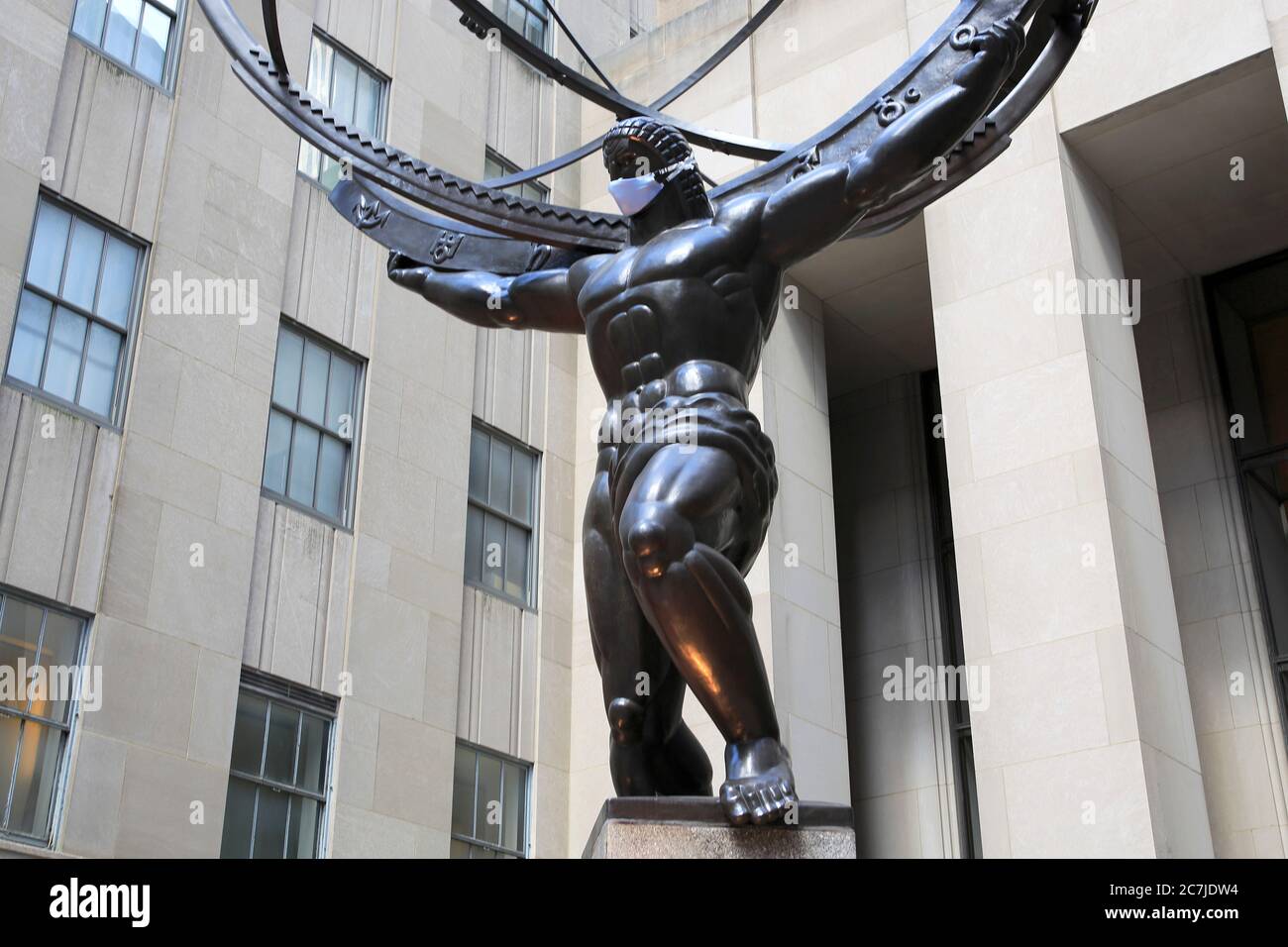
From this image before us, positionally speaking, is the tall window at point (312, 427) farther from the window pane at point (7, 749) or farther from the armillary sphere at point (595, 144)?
the armillary sphere at point (595, 144)

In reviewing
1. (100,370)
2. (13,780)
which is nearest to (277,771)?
(13,780)

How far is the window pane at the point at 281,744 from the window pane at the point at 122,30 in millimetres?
6940

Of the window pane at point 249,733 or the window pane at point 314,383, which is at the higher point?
the window pane at point 314,383

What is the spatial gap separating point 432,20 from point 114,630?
32.8ft

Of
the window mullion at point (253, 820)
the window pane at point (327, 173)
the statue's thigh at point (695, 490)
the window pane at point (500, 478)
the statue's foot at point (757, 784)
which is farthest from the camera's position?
the window pane at point (500, 478)

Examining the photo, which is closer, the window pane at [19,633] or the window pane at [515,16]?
the window pane at [19,633]

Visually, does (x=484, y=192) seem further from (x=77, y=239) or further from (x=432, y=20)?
(x=432, y=20)

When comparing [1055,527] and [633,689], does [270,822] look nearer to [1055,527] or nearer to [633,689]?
[1055,527]

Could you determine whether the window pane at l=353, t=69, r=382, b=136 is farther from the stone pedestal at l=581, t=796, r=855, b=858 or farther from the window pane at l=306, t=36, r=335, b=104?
the stone pedestal at l=581, t=796, r=855, b=858

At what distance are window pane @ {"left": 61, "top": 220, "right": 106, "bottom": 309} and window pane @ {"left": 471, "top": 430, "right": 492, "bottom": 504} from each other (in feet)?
17.1

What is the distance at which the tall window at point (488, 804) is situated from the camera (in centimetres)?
1650

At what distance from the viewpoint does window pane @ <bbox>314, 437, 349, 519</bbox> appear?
16266 mm

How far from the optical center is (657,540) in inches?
212

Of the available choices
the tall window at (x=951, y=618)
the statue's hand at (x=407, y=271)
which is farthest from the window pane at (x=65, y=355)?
the tall window at (x=951, y=618)
